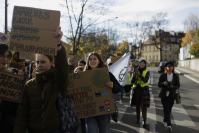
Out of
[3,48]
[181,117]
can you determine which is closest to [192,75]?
[181,117]

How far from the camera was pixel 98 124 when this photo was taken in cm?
677

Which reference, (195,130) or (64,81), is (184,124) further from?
(64,81)

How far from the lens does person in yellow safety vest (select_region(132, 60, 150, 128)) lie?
11.3 metres

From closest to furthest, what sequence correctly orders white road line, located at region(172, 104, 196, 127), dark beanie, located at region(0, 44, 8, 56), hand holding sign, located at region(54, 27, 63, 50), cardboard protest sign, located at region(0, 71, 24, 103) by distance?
hand holding sign, located at region(54, 27, 63, 50) → cardboard protest sign, located at region(0, 71, 24, 103) → dark beanie, located at region(0, 44, 8, 56) → white road line, located at region(172, 104, 196, 127)

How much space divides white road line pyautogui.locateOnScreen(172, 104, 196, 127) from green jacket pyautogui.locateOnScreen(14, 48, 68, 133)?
308 inches

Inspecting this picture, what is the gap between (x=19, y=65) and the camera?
7445mm

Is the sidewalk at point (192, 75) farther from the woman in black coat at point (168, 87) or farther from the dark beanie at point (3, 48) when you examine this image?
the dark beanie at point (3, 48)

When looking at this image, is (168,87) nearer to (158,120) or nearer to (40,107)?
(158,120)

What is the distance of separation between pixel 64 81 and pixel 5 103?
2.59 ft

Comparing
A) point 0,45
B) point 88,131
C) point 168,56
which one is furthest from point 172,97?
point 168,56

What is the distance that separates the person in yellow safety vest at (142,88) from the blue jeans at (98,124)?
14.9ft

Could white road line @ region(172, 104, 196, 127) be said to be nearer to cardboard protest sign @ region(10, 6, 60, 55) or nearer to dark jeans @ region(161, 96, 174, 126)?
dark jeans @ region(161, 96, 174, 126)

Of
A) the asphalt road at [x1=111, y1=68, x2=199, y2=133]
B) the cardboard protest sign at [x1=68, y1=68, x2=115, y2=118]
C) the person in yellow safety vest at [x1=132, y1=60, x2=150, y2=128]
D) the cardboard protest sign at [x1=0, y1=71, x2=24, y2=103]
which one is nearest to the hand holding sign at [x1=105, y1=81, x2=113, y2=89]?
the cardboard protest sign at [x1=68, y1=68, x2=115, y2=118]

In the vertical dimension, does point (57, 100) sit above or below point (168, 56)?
below
